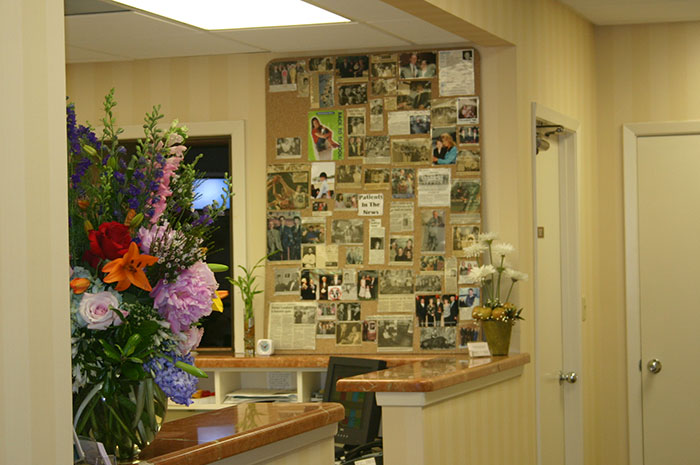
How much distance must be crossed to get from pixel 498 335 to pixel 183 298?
2.38 m

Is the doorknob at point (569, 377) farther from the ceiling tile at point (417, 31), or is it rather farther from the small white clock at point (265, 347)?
the ceiling tile at point (417, 31)

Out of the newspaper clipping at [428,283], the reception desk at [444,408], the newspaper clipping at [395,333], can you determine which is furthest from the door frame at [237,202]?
the reception desk at [444,408]

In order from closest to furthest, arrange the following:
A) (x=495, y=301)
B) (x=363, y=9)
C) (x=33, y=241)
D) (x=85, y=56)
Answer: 1. (x=33, y=241)
2. (x=363, y=9)
3. (x=495, y=301)
4. (x=85, y=56)

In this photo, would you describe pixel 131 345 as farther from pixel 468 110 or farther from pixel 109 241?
pixel 468 110

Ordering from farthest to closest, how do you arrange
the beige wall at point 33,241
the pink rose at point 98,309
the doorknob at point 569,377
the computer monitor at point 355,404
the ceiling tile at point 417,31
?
the doorknob at point 569,377 < the ceiling tile at point 417,31 < the computer monitor at point 355,404 < the pink rose at point 98,309 < the beige wall at point 33,241

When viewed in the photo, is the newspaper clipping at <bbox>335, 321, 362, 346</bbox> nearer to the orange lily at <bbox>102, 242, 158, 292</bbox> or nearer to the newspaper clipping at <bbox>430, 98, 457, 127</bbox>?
the newspaper clipping at <bbox>430, 98, 457, 127</bbox>

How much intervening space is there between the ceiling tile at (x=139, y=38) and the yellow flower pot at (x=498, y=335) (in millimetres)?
1765

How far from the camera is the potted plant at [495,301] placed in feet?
13.0

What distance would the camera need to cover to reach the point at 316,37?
421cm

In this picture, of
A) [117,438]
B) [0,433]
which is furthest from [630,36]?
[0,433]

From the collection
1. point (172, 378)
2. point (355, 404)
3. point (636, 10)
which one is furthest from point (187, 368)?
Answer: point (636, 10)

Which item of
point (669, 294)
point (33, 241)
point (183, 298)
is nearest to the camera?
point (33, 241)

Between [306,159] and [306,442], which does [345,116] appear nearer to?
[306,159]

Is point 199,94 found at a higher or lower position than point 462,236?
higher
